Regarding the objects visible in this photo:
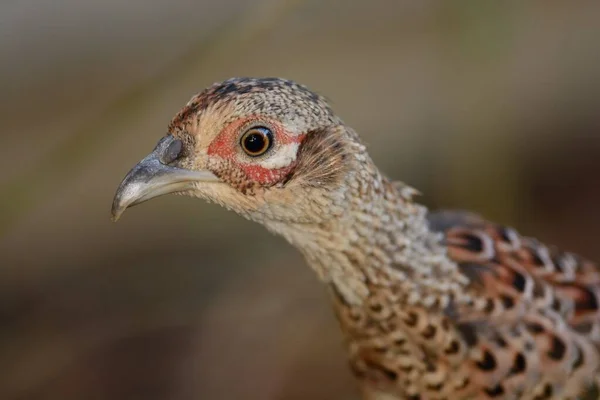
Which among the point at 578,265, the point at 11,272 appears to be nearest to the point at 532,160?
the point at 578,265

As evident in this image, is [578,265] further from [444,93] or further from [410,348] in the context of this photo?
[444,93]

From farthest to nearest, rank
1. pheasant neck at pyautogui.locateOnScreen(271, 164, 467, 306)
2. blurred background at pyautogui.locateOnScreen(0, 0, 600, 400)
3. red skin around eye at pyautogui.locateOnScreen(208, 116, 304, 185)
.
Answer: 1. blurred background at pyautogui.locateOnScreen(0, 0, 600, 400)
2. pheasant neck at pyautogui.locateOnScreen(271, 164, 467, 306)
3. red skin around eye at pyautogui.locateOnScreen(208, 116, 304, 185)

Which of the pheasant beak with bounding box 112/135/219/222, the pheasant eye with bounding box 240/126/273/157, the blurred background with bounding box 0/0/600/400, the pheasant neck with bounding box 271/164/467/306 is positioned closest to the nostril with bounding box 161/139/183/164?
the pheasant beak with bounding box 112/135/219/222

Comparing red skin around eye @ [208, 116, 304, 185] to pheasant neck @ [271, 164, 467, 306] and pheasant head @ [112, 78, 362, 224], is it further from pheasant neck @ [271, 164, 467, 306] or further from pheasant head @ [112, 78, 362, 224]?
pheasant neck @ [271, 164, 467, 306]

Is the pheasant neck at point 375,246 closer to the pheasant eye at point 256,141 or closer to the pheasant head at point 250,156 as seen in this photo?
the pheasant head at point 250,156

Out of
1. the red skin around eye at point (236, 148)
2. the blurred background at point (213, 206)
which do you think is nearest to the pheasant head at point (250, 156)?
the red skin around eye at point (236, 148)

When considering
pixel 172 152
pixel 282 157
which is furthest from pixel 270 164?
pixel 172 152

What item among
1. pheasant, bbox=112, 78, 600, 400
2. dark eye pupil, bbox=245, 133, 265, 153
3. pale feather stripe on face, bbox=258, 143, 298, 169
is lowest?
pheasant, bbox=112, 78, 600, 400
